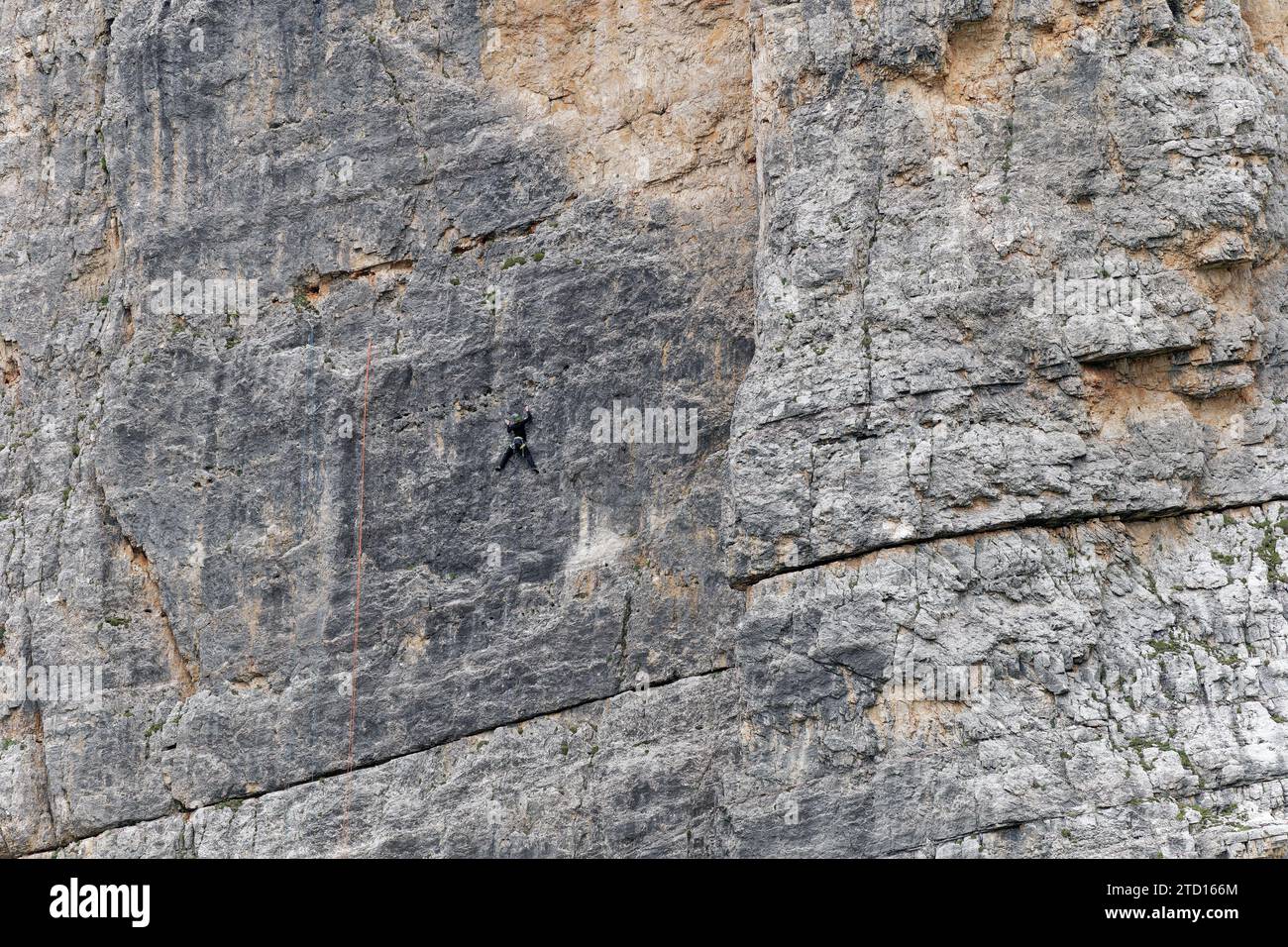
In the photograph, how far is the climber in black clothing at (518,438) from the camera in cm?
2317

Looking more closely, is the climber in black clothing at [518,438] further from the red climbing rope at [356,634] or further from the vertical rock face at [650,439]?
the red climbing rope at [356,634]

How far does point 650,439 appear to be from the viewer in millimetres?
23062

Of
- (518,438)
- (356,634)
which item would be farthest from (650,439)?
(356,634)

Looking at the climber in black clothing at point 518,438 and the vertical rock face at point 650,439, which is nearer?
the vertical rock face at point 650,439

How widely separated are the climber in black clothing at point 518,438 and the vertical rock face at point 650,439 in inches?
11.4

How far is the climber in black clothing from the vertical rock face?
0.29 m

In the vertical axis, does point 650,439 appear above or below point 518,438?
below

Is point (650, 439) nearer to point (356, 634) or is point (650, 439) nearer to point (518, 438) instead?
point (518, 438)

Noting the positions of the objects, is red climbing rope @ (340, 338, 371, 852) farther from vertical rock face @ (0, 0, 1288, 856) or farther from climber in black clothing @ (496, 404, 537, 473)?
climber in black clothing @ (496, 404, 537, 473)

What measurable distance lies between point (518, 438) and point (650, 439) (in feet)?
5.41

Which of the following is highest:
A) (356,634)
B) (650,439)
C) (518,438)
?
(518,438)

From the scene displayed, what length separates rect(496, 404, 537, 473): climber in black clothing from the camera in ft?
76.0

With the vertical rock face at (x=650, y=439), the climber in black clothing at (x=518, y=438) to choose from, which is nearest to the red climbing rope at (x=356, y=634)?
the vertical rock face at (x=650, y=439)

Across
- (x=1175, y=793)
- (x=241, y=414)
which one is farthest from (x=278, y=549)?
(x=1175, y=793)
